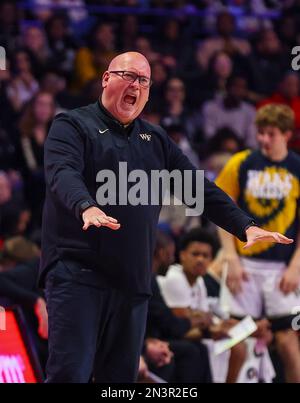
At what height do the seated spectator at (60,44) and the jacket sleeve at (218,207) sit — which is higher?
the seated spectator at (60,44)

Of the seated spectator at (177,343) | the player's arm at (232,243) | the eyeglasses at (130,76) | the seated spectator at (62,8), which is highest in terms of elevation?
the seated spectator at (62,8)

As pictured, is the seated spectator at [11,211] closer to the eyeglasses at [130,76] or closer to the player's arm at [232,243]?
the player's arm at [232,243]

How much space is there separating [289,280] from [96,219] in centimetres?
282

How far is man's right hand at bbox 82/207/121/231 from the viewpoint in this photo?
365cm

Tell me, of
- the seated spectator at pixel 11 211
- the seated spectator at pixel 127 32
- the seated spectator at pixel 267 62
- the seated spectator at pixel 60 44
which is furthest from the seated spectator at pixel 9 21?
the seated spectator at pixel 267 62

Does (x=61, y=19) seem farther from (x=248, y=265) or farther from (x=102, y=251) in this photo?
(x=102, y=251)

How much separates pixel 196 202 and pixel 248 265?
1969 mm

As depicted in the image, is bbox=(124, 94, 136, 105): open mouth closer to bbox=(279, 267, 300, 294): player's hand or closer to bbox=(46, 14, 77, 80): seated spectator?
bbox=(279, 267, 300, 294): player's hand

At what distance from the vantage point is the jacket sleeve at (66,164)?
3.84 meters

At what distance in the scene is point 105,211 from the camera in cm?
414

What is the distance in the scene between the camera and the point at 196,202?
446cm

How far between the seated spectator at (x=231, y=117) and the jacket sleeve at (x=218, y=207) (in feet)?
18.4

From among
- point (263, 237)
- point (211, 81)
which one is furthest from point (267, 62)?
point (263, 237)

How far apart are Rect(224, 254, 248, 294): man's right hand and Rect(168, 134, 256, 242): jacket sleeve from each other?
1855 millimetres
